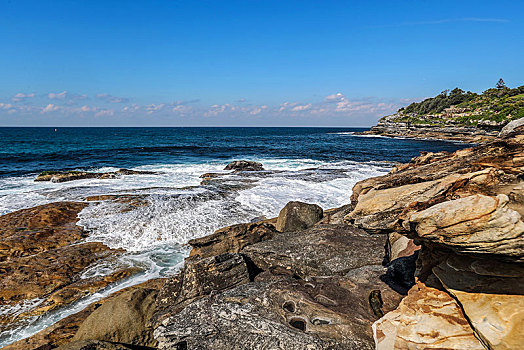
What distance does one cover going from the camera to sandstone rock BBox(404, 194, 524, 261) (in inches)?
135

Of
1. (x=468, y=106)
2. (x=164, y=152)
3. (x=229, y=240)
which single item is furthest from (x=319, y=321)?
(x=468, y=106)

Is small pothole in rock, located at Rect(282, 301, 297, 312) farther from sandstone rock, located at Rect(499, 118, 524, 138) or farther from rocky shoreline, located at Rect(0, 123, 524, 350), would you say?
sandstone rock, located at Rect(499, 118, 524, 138)

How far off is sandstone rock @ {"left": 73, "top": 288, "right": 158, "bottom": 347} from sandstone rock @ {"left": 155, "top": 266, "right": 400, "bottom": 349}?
963 mm

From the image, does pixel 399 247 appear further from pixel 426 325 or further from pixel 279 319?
pixel 279 319

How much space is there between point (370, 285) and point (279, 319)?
2435 mm

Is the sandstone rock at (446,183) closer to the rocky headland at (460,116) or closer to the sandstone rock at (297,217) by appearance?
the sandstone rock at (297,217)

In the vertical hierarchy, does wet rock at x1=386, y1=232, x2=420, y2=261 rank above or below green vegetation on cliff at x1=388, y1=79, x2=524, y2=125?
below

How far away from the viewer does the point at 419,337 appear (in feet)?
14.5

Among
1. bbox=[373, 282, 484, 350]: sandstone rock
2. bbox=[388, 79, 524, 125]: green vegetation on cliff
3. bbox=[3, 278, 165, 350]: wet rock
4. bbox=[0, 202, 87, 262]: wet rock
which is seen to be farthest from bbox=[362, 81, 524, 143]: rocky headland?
bbox=[3, 278, 165, 350]: wet rock

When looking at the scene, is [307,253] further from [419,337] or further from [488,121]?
[488,121]

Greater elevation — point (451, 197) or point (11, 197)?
point (451, 197)

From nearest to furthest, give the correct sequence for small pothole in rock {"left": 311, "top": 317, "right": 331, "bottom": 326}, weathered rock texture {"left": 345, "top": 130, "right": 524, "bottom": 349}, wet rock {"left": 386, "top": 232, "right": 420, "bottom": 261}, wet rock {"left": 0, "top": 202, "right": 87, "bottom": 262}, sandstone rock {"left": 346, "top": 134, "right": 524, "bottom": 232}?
weathered rock texture {"left": 345, "top": 130, "right": 524, "bottom": 349} < sandstone rock {"left": 346, "top": 134, "right": 524, "bottom": 232} < small pothole in rock {"left": 311, "top": 317, "right": 331, "bottom": 326} < wet rock {"left": 386, "top": 232, "right": 420, "bottom": 261} < wet rock {"left": 0, "top": 202, "right": 87, "bottom": 262}

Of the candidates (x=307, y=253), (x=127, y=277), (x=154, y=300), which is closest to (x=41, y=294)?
(x=127, y=277)

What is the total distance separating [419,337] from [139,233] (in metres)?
11.5
